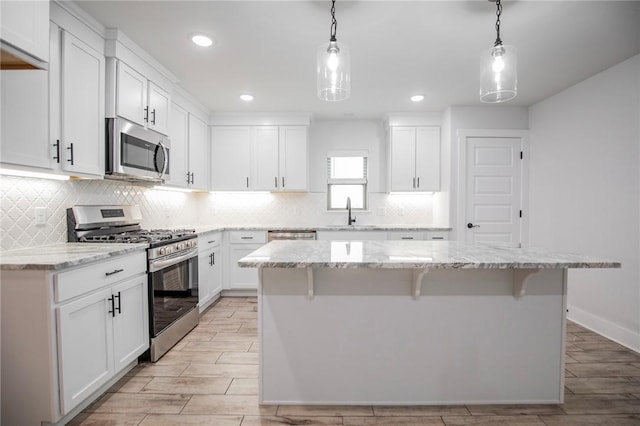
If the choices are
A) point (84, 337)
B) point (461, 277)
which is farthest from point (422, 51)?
point (84, 337)

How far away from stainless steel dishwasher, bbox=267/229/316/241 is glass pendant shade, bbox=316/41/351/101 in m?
2.69

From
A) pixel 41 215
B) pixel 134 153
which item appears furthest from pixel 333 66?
pixel 41 215

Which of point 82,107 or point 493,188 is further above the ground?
point 82,107

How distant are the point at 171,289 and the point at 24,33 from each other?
1.94m

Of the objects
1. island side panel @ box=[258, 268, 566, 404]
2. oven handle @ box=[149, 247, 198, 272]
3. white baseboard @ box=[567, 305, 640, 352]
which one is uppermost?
oven handle @ box=[149, 247, 198, 272]

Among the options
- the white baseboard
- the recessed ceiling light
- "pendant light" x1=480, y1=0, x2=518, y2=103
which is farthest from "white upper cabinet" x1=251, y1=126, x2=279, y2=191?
the white baseboard

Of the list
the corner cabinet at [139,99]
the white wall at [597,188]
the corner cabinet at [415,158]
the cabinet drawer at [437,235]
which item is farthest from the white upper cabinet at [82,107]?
the white wall at [597,188]

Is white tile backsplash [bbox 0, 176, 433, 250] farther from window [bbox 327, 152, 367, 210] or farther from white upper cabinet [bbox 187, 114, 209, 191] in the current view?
white upper cabinet [bbox 187, 114, 209, 191]

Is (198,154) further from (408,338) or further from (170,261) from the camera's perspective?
(408,338)

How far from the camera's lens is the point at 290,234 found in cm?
432

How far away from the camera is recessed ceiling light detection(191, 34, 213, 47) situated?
2490 millimetres

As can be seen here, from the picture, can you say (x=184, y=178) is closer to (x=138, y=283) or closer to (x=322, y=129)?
(x=138, y=283)

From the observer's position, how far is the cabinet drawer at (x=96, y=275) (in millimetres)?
1717

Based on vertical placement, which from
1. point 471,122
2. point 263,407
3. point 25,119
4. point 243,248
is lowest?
point 263,407
